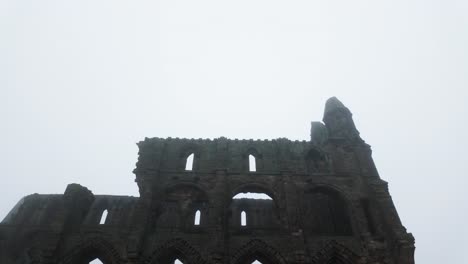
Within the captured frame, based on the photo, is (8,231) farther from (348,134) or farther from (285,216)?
(348,134)

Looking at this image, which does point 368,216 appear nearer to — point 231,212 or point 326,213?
point 326,213

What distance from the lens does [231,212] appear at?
68.8 ft

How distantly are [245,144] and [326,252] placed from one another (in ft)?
26.6

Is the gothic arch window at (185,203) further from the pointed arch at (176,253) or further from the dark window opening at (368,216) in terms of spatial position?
the dark window opening at (368,216)

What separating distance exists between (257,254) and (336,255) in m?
3.86

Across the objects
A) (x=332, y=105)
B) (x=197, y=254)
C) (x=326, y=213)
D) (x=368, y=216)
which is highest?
(x=332, y=105)

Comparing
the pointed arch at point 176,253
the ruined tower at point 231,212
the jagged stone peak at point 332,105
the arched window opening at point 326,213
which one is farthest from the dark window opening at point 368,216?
the pointed arch at point 176,253

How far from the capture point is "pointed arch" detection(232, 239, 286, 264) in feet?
54.6

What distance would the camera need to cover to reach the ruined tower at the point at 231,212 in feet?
55.6

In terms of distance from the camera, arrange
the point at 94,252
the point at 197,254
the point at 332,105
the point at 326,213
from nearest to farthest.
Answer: the point at 197,254 → the point at 94,252 → the point at 326,213 → the point at 332,105

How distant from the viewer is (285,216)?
18.2m

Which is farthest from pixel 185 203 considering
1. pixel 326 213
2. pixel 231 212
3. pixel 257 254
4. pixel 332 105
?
pixel 332 105

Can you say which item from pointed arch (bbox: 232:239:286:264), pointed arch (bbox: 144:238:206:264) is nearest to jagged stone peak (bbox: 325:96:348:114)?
pointed arch (bbox: 232:239:286:264)

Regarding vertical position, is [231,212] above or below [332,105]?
below
